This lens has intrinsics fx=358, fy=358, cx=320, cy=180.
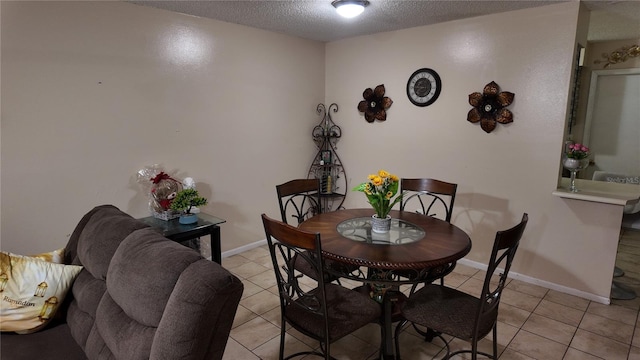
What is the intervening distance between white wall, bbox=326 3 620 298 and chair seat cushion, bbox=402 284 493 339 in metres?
1.57

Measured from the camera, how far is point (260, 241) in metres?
4.10

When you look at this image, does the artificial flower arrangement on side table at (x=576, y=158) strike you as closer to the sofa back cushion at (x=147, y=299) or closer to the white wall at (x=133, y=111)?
the white wall at (x=133, y=111)

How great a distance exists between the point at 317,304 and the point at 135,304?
35.1 inches

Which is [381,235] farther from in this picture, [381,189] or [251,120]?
[251,120]

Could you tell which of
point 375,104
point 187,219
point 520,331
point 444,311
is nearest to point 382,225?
point 444,311

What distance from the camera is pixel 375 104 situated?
399 cm

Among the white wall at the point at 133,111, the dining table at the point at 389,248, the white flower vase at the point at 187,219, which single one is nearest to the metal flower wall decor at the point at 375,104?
the white wall at the point at 133,111

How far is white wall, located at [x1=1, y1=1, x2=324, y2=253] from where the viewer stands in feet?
Result: 8.05

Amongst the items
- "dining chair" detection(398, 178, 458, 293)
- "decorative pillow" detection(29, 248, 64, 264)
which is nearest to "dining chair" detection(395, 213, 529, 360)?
"dining chair" detection(398, 178, 458, 293)

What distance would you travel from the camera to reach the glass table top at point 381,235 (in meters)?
2.06

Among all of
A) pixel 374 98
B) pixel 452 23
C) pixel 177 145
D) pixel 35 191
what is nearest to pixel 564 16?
pixel 452 23

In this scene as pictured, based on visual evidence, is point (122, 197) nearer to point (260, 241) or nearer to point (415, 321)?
point (260, 241)

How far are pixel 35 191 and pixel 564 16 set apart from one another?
4.13 metres

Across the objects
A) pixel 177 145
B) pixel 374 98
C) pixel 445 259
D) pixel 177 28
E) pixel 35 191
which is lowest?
pixel 445 259
